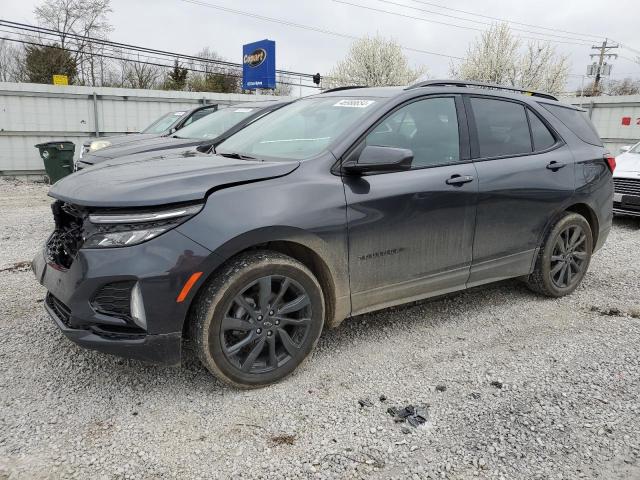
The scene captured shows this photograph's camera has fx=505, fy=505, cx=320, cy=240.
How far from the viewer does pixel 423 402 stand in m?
2.84

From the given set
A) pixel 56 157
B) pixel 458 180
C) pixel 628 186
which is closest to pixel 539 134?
pixel 458 180

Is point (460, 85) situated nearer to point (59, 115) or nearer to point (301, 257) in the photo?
point (301, 257)

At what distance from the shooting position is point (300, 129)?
3594 millimetres

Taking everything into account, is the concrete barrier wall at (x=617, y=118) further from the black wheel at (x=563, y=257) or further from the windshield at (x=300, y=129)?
the windshield at (x=300, y=129)

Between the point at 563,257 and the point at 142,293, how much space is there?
358cm

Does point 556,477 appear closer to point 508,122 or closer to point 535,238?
point 535,238

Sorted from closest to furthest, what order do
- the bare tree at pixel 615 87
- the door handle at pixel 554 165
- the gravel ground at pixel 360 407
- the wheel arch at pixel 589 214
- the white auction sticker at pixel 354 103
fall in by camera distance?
1. the gravel ground at pixel 360 407
2. the white auction sticker at pixel 354 103
3. the door handle at pixel 554 165
4. the wheel arch at pixel 589 214
5. the bare tree at pixel 615 87

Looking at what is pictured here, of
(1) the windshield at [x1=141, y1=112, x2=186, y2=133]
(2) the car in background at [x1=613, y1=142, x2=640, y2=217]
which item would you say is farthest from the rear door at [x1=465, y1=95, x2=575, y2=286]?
(1) the windshield at [x1=141, y1=112, x2=186, y2=133]

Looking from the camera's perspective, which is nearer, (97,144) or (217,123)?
(217,123)

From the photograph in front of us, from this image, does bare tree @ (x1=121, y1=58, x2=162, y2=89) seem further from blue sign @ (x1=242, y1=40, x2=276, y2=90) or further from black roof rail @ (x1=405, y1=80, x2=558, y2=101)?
black roof rail @ (x1=405, y1=80, x2=558, y2=101)

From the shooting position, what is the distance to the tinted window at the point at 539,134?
4.18 meters

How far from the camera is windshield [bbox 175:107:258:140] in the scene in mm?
7663

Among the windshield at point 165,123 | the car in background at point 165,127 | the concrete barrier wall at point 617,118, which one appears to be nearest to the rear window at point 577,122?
the car in background at point 165,127

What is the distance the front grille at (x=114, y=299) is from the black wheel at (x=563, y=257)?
3.33 m
